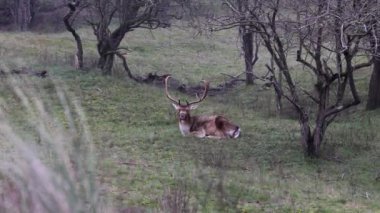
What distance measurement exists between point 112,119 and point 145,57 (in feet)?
57.1

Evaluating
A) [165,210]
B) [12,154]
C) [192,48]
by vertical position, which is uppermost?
[12,154]

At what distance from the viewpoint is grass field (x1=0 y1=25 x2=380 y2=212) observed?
6.25 meters

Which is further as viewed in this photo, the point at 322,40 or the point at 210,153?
the point at 322,40

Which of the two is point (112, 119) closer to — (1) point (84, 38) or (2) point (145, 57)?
(2) point (145, 57)

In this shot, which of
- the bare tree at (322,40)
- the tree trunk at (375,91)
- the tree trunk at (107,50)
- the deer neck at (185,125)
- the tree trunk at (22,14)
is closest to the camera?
the bare tree at (322,40)

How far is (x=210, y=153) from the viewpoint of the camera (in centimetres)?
1247

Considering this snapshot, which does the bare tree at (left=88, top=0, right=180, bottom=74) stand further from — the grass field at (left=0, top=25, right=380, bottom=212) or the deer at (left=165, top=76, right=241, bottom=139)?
the deer at (left=165, top=76, right=241, bottom=139)

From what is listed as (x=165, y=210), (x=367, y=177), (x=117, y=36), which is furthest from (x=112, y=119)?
(x=165, y=210)

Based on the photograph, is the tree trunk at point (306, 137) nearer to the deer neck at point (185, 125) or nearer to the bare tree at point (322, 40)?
the bare tree at point (322, 40)

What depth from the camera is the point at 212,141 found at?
46.1 ft

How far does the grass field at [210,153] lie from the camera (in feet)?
→ 20.5

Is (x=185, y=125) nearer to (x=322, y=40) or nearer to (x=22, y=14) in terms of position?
(x=322, y=40)

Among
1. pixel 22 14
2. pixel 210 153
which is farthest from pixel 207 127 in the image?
pixel 22 14

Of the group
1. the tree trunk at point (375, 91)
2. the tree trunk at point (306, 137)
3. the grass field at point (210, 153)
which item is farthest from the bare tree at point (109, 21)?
the tree trunk at point (306, 137)
